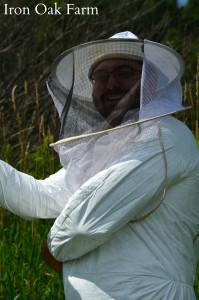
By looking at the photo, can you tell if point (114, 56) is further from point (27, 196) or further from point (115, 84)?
point (27, 196)

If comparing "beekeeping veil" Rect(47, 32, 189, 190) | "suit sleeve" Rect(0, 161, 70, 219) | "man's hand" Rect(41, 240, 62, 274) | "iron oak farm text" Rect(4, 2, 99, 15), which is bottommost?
"man's hand" Rect(41, 240, 62, 274)

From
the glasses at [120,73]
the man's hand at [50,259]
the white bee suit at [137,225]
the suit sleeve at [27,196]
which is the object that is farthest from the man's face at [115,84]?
the man's hand at [50,259]

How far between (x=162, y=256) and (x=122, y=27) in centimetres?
449

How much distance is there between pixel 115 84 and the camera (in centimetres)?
361

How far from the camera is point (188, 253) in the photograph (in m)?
3.53

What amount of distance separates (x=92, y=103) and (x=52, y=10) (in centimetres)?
372

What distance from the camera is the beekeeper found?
3.39 m

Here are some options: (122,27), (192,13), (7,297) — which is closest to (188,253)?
(7,297)

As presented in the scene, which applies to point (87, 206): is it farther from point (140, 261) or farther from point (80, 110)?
point (80, 110)

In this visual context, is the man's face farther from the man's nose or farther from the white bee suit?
the white bee suit

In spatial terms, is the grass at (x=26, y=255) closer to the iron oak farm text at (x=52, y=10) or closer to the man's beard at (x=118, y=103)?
the man's beard at (x=118, y=103)

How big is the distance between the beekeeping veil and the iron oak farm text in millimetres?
3558

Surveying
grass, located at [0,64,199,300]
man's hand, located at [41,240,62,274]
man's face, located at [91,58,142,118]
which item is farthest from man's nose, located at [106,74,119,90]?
grass, located at [0,64,199,300]

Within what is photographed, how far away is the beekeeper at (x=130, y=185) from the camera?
11.1ft
